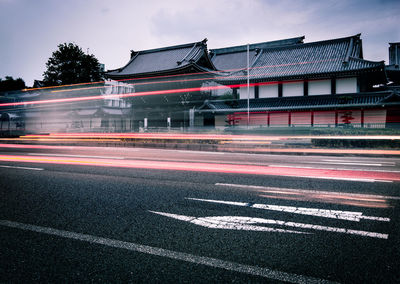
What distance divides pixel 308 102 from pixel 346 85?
146 inches

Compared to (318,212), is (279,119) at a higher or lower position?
higher

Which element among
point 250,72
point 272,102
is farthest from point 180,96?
point 272,102

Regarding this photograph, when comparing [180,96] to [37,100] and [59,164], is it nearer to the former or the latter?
[59,164]

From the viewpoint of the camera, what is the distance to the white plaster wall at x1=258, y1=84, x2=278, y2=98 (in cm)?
2651

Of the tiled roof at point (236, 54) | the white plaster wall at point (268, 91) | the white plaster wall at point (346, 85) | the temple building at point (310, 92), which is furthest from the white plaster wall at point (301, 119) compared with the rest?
the tiled roof at point (236, 54)

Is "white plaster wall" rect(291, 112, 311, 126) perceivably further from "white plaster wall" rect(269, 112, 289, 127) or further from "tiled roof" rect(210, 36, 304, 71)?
"tiled roof" rect(210, 36, 304, 71)

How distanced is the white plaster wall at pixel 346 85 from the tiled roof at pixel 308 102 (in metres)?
0.91

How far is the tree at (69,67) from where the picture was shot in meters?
40.5

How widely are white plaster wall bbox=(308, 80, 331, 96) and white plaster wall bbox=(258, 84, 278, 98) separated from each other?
3.39 meters

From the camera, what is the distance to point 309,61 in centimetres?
2631

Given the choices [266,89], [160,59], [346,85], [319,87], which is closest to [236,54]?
[160,59]

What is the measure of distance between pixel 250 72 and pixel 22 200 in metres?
26.4

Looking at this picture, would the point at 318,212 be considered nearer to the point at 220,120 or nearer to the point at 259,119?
the point at 259,119

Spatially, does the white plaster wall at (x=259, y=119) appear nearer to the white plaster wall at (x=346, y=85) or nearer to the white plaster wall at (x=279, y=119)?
the white plaster wall at (x=279, y=119)
